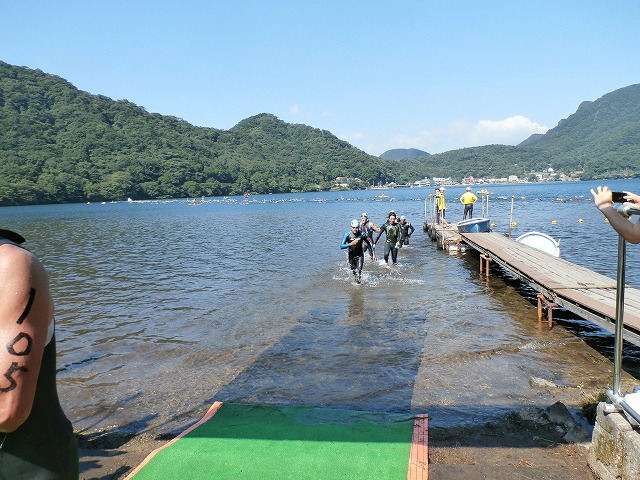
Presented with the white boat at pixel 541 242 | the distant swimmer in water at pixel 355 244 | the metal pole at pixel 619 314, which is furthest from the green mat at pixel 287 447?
the white boat at pixel 541 242

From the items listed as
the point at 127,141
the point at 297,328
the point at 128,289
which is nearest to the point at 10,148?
the point at 127,141

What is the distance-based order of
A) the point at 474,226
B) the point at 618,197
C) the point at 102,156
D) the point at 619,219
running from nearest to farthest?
the point at 619,219 → the point at 618,197 → the point at 474,226 → the point at 102,156

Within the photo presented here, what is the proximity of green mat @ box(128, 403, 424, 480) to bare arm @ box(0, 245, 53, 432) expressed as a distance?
2.97 m

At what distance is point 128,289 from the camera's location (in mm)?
15859

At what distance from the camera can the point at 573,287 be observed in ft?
31.8

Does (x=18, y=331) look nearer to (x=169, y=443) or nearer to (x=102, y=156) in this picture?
(x=169, y=443)

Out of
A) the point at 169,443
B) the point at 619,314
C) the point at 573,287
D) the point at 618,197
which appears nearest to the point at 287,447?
the point at 169,443

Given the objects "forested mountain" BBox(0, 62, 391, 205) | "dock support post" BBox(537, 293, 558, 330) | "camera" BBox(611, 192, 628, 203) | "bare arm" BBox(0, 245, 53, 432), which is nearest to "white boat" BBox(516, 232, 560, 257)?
"dock support post" BBox(537, 293, 558, 330)

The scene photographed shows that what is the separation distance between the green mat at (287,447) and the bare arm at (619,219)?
2733mm

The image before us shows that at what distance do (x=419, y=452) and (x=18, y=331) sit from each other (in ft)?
13.0

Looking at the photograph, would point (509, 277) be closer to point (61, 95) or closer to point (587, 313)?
point (587, 313)

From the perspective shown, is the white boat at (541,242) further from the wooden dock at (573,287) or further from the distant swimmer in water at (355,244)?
the distant swimmer in water at (355,244)

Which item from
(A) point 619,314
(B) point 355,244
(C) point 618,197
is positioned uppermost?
(C) point 618,197

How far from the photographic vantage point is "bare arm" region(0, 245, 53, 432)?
1.56 m
